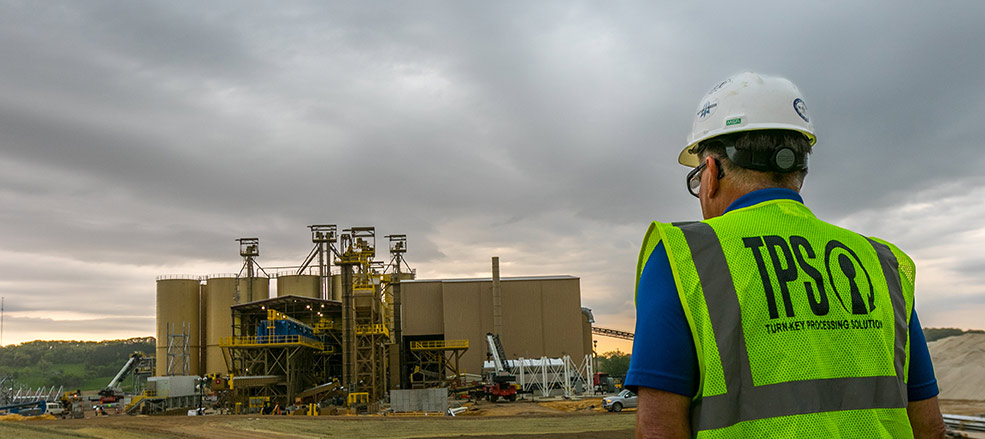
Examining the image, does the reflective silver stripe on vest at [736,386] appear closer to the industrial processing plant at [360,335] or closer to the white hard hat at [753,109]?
the white hard hat at [753,109]

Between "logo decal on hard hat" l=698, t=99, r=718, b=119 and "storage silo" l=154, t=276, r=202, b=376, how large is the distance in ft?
211

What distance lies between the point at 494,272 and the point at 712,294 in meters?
53.5

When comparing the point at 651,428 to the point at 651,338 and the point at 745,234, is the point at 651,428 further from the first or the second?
the point at 745,234

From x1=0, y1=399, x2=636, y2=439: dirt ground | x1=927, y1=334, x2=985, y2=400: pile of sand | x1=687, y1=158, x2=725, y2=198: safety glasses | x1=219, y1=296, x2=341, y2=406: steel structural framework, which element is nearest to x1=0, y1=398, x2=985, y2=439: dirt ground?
x1=0, y1=399, x2=636, y2=439: dirt ground

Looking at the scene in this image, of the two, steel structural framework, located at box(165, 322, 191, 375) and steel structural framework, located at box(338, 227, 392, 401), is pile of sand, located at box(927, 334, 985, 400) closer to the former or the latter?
steel structural framework, located at box(338, 227, 392, 401)

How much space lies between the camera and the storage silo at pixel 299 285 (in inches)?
2410

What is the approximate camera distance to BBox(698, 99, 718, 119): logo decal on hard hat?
6.70 feet

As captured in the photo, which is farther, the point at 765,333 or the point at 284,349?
the point at 284,349

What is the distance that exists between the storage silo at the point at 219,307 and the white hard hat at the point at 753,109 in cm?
6329

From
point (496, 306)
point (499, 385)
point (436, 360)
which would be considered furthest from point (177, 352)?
point (499, 385)

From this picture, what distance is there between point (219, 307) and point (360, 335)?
88.1 ft

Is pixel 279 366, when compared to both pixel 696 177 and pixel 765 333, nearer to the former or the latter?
pixel 696 177

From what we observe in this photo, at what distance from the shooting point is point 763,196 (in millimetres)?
1812

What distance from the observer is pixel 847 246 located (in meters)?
1.73
